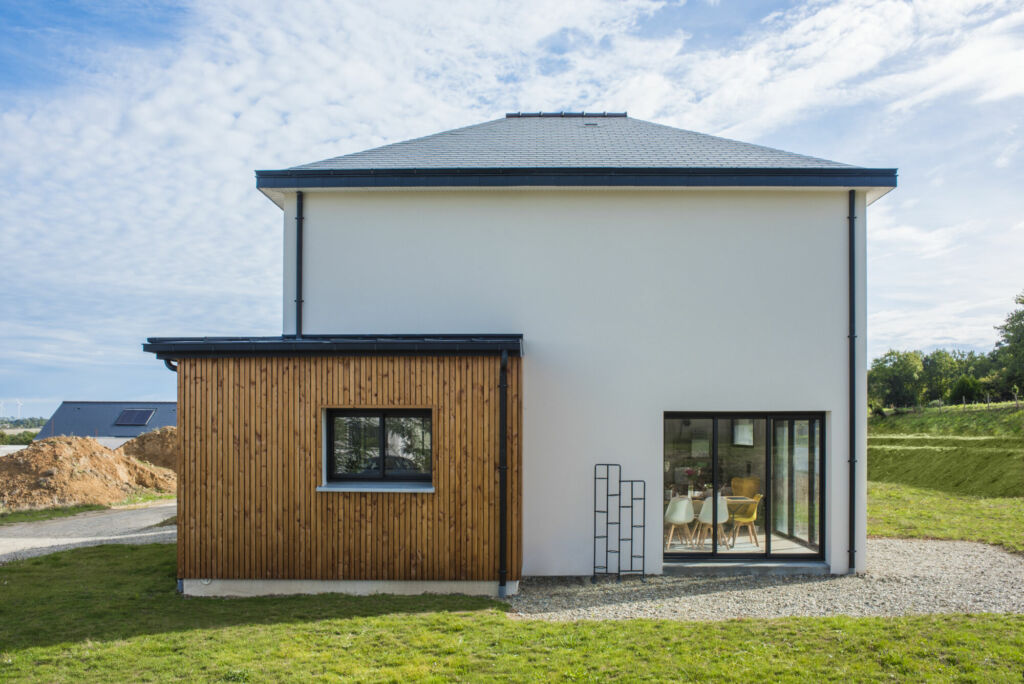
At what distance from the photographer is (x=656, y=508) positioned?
30.1 ft

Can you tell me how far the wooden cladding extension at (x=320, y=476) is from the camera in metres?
8.05

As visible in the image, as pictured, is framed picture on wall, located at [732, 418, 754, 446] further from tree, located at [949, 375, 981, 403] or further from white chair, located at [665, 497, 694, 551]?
tree, located at [949, 375, 981, 403]

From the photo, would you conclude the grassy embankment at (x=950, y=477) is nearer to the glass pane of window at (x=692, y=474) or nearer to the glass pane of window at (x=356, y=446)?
the glass pane of window at (x=692, y=474)

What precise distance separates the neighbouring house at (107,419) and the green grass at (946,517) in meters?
35.6

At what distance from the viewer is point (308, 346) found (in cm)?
808

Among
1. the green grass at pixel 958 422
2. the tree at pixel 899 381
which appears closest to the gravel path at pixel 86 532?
the green grass at pixel 958 422

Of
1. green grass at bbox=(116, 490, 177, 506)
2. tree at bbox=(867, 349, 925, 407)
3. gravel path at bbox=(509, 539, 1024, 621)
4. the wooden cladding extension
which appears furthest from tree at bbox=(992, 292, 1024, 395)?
green grass at bbox=(116, 490, 177, 506)

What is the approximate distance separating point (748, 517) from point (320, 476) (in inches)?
248

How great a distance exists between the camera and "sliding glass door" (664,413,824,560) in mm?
9406

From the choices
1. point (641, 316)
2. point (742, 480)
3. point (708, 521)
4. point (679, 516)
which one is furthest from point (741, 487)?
point (641, 316)

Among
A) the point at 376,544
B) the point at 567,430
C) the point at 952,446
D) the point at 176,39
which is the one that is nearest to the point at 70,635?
the point at 376,544

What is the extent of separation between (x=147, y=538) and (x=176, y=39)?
9745mm

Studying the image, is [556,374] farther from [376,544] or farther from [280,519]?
[280,519]

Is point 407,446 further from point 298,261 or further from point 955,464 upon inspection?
point 955,464
